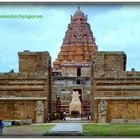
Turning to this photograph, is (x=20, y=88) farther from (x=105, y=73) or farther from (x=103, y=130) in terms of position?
(x=103, y=130)

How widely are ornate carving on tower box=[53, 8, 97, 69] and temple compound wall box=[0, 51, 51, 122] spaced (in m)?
23.2

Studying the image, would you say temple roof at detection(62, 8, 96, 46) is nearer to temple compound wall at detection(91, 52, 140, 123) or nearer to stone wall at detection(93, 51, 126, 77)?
temple compound wall at detection(91, 52, 140, 123)

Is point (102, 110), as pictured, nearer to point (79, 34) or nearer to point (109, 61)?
point (109, 61)

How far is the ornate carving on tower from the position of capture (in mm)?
50500

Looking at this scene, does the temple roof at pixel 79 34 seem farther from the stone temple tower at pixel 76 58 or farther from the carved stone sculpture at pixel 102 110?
the carved stone sculpture at pixel 102 110

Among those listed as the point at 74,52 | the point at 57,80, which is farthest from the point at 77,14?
the point at 57,80

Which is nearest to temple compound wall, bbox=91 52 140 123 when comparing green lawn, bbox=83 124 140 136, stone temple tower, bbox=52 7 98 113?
green lawn, bbox=83 124 140 136

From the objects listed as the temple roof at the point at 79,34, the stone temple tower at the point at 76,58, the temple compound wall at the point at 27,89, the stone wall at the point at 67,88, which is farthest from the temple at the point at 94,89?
the temple roof at the point at 79,34

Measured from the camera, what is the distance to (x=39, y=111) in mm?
24922

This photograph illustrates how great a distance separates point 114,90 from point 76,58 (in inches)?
991

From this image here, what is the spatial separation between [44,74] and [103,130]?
614 cm

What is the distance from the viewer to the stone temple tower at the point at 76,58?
46.9 metres

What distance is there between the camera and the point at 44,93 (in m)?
25.9

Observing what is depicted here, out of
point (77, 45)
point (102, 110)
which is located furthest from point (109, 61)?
point (77, 45)
